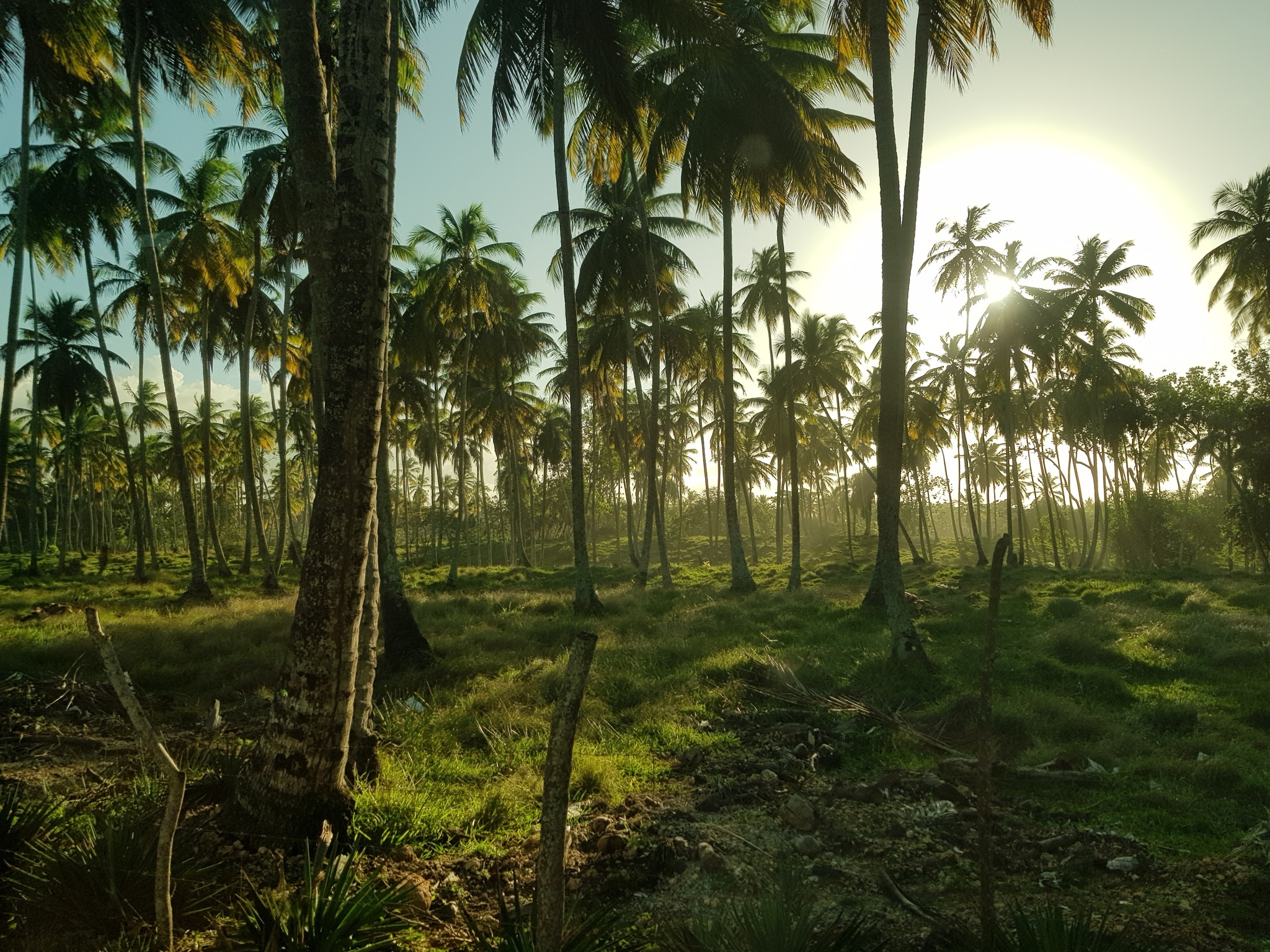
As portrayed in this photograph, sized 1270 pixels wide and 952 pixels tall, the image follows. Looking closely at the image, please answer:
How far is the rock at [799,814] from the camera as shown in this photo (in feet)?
14.4

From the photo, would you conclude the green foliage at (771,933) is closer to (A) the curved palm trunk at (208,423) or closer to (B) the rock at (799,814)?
(B) the rock at (799,814)

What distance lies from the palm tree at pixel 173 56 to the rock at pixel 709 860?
15081mm

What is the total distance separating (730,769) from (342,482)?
3.87m

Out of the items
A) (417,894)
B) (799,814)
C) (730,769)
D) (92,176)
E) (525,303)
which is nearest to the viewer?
(417,894)

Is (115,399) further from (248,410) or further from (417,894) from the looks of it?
(417,894)

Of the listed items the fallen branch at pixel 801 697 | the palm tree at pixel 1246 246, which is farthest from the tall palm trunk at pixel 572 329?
the palm tree at pixel 1246 246

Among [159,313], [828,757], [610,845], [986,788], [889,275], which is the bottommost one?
[828,757]

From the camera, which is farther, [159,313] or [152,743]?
[159,313]

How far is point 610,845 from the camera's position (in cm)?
396

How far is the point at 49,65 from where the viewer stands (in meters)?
13.6

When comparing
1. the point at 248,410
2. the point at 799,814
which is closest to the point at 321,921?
the point at 799,814

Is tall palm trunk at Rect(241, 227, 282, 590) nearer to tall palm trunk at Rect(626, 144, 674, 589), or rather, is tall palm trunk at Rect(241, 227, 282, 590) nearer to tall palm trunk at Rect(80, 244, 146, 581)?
tall palm trunk at Rect(80, 244, 146, 581)

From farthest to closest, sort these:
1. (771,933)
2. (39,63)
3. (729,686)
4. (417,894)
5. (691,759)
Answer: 1. (39,63)
2. (729,686)
3. (691,759)
4. (417,894)
5. (771,933)

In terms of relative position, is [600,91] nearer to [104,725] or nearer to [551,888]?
[104,725]
